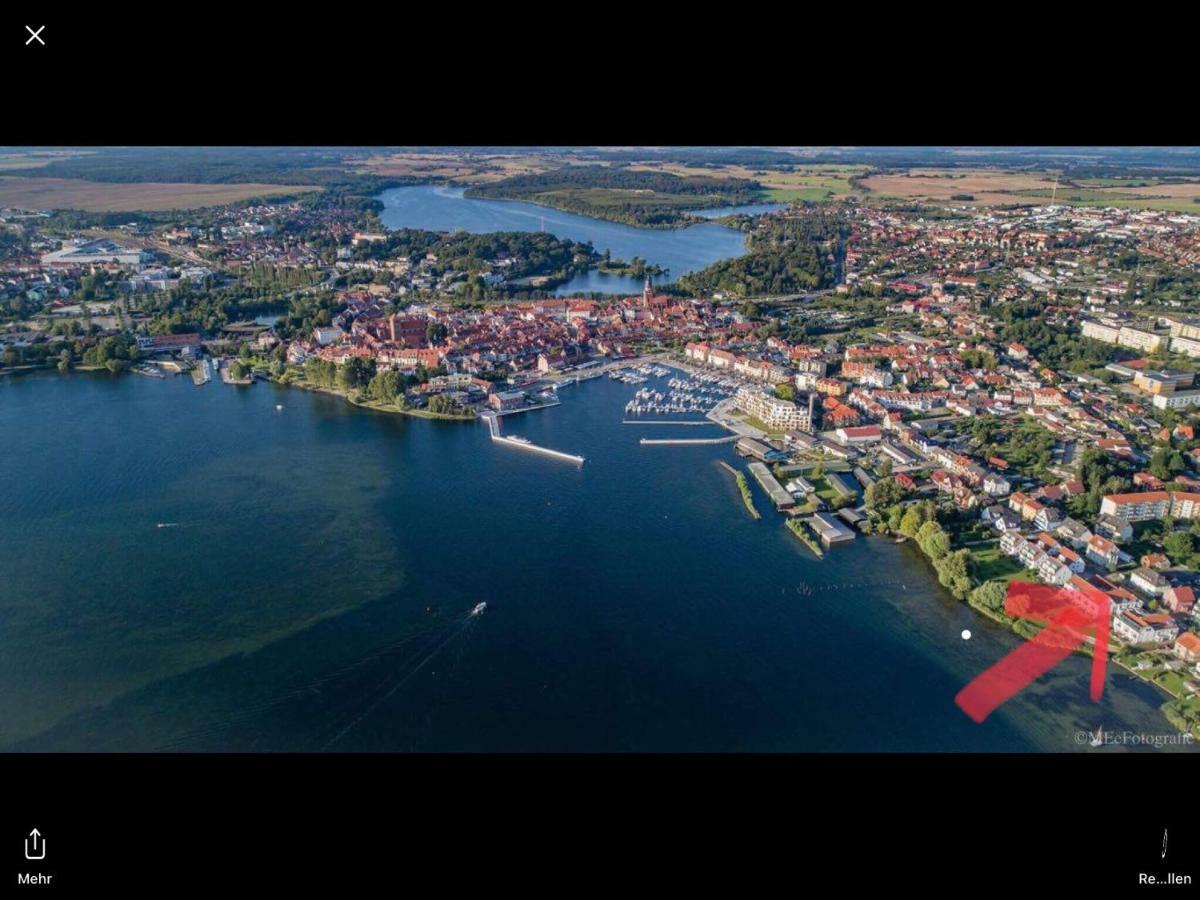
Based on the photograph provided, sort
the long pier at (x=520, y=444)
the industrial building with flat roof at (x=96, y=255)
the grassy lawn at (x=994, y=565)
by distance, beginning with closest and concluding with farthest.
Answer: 1. the grassy lawn at (x=994, y=565)
2. the long pier at (x=520, y=444)
3. the industrial building with flat roof at (x=96, y=255)

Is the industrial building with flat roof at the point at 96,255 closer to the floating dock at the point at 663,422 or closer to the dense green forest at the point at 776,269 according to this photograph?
the dense green forest at the point at 776,269

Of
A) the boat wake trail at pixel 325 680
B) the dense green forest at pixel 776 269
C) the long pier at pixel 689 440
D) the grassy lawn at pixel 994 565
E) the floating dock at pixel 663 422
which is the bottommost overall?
the boat wake trail at pixel 325 680

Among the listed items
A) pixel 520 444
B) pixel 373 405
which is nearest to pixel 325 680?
pixel 520 444

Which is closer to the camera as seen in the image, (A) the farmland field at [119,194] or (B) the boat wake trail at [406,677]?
(B) the boat wake trail at [406,677]

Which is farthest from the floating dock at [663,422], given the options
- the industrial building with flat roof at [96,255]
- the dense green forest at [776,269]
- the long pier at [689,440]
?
the industrial building with flat roof at [96,255]

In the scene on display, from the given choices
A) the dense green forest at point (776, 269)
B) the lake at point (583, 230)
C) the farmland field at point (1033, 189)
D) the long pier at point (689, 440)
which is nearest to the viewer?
the long pier at point (689, 440)

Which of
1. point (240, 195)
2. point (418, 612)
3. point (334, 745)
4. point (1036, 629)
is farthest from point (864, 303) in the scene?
point (240, 195)

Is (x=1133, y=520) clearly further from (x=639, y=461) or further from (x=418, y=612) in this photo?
(x=418, y=612)
